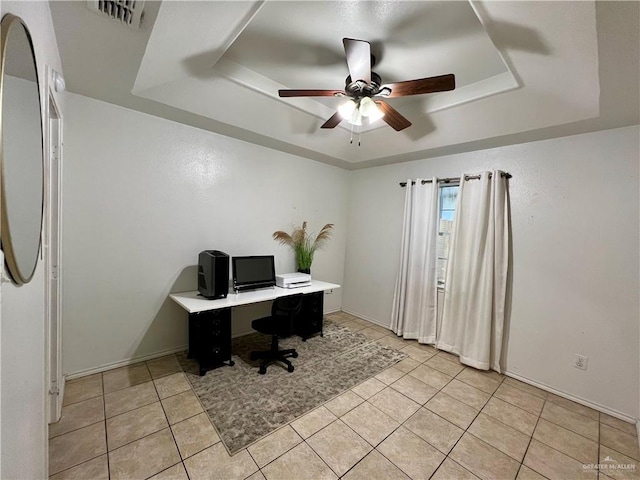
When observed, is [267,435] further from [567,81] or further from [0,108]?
[567,81]

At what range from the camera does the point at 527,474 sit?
5.61 ft

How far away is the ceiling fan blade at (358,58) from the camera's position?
66.2 inches

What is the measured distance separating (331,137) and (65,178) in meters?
2.80

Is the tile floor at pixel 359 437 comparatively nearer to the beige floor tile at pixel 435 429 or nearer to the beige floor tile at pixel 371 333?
the beige floor tile at pixel 435 429

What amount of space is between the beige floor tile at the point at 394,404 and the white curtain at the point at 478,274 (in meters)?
1.13

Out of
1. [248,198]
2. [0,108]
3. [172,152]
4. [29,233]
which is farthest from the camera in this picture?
[248,198]

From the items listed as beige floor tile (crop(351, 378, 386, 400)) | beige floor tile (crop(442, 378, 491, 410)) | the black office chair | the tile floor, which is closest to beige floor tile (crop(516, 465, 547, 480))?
the tile floor

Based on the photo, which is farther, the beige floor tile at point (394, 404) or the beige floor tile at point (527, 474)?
the beige floor tile at point (394, 404)

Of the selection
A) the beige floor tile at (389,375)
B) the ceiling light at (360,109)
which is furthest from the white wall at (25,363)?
the beige floor tile at (389,375)

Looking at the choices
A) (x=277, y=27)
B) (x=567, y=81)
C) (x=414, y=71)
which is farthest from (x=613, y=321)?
(x=277, y=27)

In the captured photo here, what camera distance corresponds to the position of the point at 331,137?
11.5 feet

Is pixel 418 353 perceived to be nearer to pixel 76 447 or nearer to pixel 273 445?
pixel 273 445

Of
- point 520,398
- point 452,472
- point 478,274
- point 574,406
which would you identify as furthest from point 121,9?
point 574,406

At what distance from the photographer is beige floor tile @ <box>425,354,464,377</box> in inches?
114
